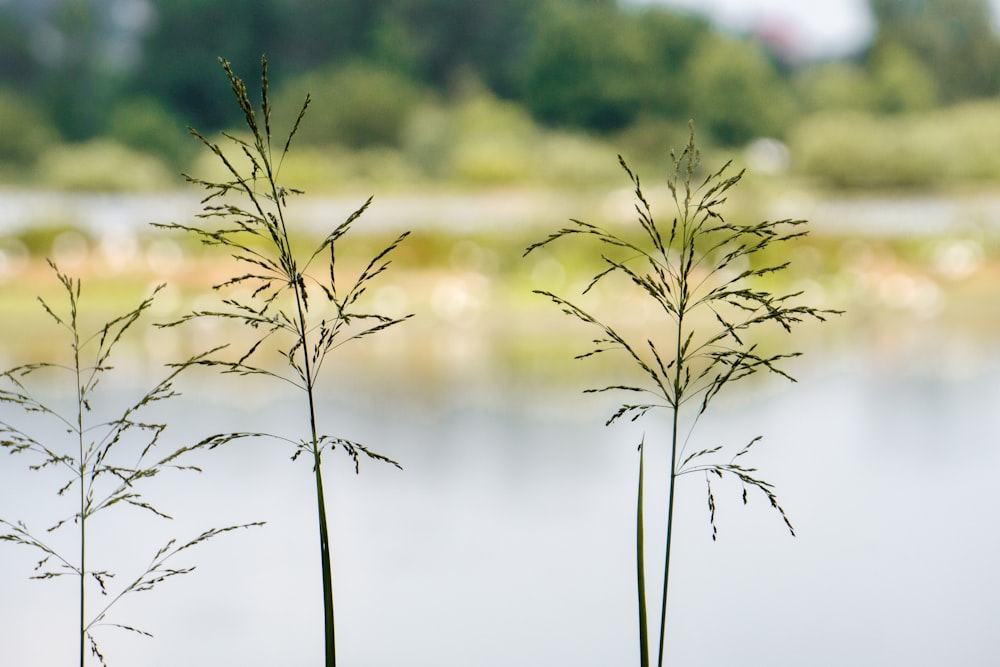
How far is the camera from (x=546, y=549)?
6.28ft

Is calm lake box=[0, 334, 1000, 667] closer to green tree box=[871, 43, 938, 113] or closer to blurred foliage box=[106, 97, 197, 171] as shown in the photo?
blurred foliage box=[106, 97, 197, 171]

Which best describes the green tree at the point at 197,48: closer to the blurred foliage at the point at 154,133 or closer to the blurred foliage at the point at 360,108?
the blurred foliage at the point at 154,133

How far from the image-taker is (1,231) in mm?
5961

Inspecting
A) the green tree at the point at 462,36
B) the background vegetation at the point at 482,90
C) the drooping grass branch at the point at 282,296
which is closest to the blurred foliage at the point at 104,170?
the background vegetation at the point at 482,90

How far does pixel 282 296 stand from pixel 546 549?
11.1ft

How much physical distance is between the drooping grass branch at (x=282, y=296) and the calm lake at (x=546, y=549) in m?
0.16

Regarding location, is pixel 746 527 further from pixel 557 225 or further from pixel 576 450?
pixel 557 225

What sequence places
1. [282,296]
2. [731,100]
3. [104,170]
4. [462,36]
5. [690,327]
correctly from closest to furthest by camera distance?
[690,327] → [282,296] → [104,170] → [731,100] → [462,36]

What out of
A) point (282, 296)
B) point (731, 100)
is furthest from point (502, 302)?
point (731, 100)

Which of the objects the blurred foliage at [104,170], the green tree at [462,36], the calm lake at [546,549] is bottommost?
the calm lake at [546,549]

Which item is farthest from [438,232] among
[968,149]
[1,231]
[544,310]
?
[968,149]

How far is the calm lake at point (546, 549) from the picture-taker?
1.52 m

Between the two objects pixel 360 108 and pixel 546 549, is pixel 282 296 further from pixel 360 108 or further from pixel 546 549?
pixel 546 549

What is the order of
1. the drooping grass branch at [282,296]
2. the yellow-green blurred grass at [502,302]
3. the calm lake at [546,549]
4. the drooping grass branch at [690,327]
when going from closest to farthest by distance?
the drooping grass branch at [282,296] < the drooping grass branch at [690,327] < the calm lake at [546,549] < the yellow-green blurred grass at [502,302]
